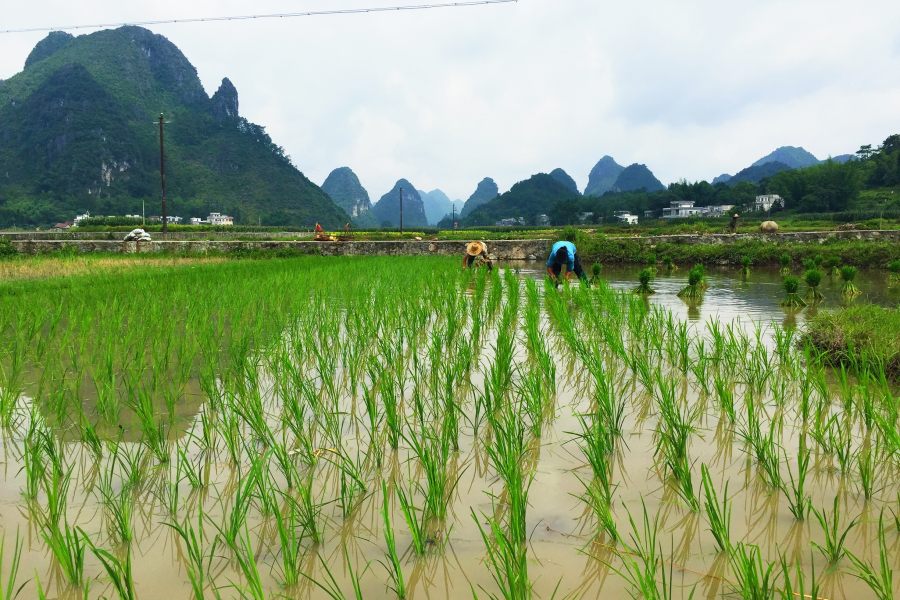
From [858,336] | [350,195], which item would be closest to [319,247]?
[858,336]

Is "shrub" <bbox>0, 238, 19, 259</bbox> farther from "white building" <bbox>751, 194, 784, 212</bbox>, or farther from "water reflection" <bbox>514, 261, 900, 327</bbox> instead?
"white building" <bbox>751, 194, 784, 212</bbox>

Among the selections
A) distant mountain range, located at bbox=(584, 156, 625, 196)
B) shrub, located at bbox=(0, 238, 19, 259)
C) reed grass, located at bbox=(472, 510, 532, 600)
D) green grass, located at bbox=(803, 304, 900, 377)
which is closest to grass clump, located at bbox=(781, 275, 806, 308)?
green grass, located at bbox=(803, 304, 900, 377)

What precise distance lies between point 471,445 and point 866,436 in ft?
5.38

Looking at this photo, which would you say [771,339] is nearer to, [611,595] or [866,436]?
[866,436]

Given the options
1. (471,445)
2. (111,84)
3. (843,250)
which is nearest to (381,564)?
(471,445)

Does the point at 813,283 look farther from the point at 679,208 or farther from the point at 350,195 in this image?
the point at 350,195

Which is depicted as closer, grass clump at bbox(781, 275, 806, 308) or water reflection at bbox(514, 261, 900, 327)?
water reflection at bbox(514, 261, 900, 327)

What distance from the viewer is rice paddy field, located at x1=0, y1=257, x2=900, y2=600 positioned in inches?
53.3

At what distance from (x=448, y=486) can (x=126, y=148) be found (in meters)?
76.9

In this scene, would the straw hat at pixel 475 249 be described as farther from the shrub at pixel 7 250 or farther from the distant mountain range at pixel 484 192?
the distant mountain range at pixel 484 192

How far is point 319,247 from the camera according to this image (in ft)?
55.4

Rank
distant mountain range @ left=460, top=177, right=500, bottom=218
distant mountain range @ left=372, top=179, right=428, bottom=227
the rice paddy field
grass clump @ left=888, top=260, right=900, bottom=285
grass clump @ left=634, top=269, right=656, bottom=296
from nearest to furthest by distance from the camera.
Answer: the rice paddy field
grass clump @ left=634, top=269, right=656, bottom=296
grass clump @ left=888, top=260, right=900, bottom=285
distant mountain range @ left=372, top=179, right=428, bottom=227
distant mountain range @ left=460, top=177, right=500, bottom=218

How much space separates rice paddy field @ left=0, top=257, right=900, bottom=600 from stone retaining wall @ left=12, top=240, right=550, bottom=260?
12944mm

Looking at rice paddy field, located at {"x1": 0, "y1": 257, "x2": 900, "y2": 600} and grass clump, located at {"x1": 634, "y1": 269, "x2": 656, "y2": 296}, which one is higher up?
grass clump, located at {"x1": 634, "y1": 269, "x2": 656, "y2": 296}
